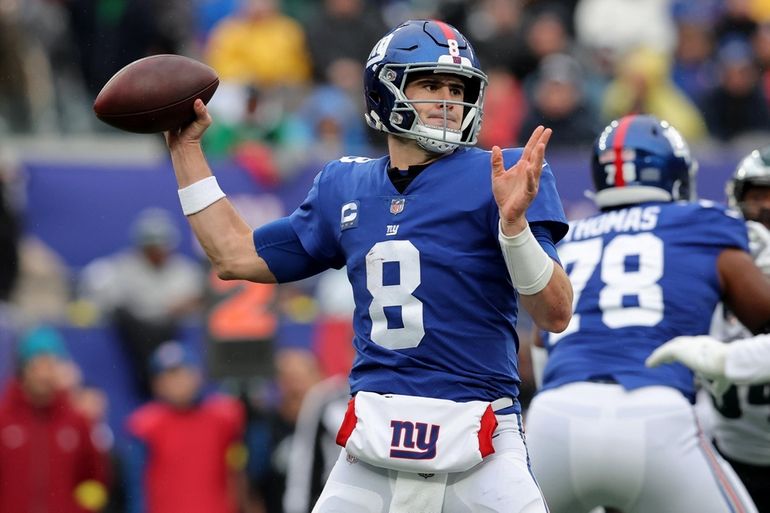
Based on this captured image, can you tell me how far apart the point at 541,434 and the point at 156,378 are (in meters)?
4.68

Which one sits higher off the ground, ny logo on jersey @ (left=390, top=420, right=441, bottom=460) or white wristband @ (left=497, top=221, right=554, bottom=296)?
white wristband @ (left=497, top=221, right=554, bottom=296)

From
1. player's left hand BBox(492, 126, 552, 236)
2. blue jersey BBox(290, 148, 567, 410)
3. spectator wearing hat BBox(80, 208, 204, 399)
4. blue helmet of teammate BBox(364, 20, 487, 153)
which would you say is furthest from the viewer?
spectator wearing hat BBox(80, 208, 204, 399)

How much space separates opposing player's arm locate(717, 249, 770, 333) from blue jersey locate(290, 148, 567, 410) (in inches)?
43.4

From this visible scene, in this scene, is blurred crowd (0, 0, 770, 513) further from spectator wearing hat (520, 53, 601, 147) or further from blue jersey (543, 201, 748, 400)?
blue jersey (543, 201, 748, 400)

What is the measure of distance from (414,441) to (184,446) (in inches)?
202

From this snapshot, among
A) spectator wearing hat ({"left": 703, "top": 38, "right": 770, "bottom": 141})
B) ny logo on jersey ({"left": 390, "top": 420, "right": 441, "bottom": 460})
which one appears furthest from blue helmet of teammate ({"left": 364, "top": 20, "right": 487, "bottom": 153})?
spectator wearing hat ({"left": 703, "top": 38, "right": 770, "bottom": 141})

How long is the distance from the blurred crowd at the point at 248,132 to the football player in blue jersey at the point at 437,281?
4126 mm

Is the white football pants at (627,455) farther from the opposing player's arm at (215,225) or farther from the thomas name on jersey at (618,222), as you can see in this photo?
the opposing player's arm at (215,225)

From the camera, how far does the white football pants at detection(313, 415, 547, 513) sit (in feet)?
13.6

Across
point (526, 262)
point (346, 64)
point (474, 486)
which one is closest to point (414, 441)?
point (474, 486)

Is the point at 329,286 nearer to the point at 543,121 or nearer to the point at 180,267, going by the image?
the point at 180,267

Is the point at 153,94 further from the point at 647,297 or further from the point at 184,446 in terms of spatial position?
the point at 184,446

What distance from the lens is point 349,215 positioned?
4.46 m

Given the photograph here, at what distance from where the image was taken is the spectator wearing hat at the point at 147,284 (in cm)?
976
